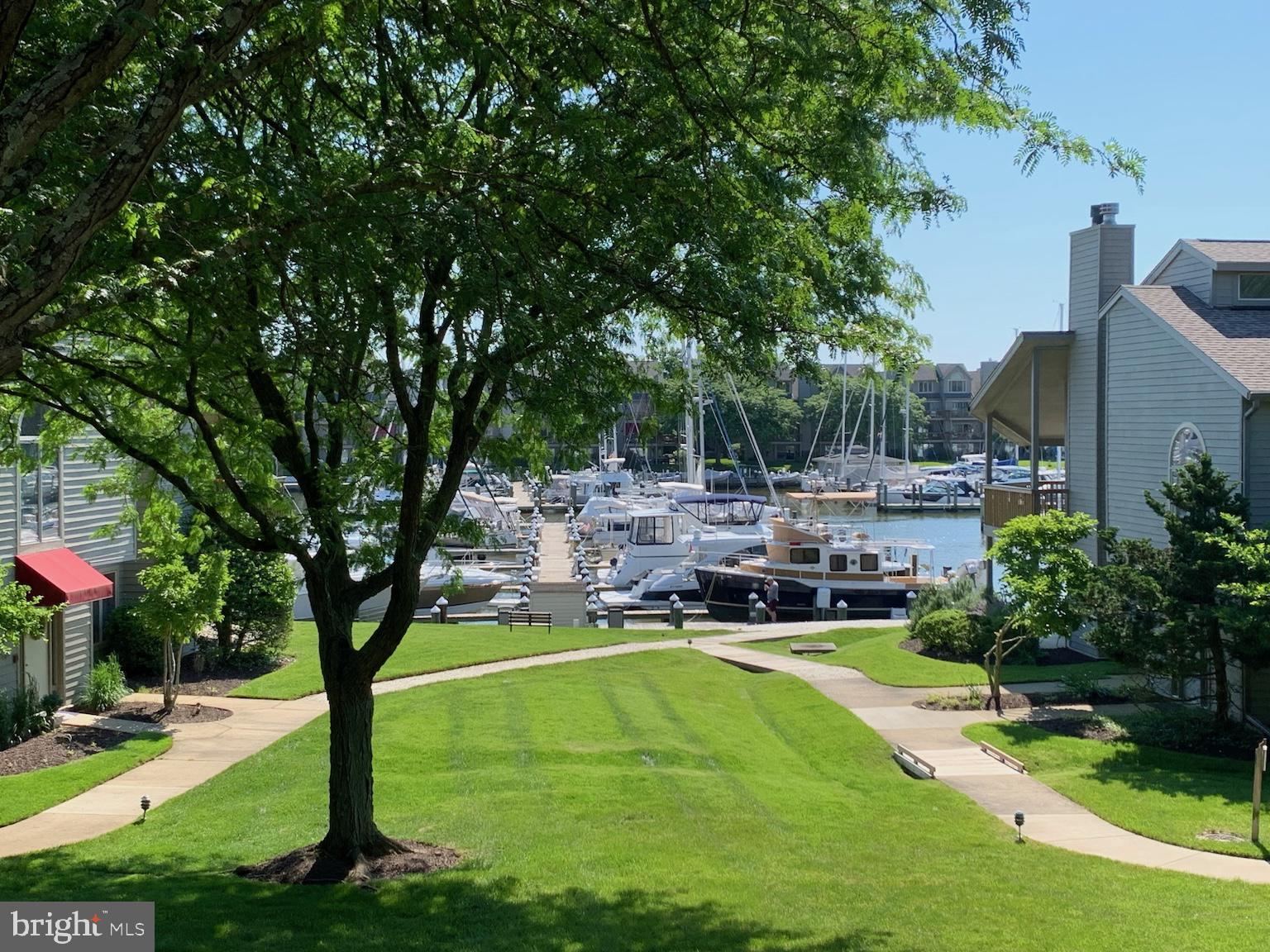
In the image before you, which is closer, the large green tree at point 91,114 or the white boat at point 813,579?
the large green tree at point 91,114

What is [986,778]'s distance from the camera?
56.7 feet

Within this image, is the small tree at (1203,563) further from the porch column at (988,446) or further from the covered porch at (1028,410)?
the porch column at (988,446)

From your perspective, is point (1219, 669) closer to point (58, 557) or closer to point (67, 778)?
point (67, 778)

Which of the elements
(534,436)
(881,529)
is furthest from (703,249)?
(881,529)

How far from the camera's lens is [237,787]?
645 inches

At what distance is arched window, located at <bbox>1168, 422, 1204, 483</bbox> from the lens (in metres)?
21.5

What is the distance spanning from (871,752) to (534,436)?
8949 millimetres

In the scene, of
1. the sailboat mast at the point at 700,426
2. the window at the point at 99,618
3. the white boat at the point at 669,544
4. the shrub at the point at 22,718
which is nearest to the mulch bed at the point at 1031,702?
the sailboat mast at the point at 700,426

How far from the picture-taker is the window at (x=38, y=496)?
20.2 metres

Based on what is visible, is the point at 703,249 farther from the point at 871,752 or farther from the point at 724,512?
the point at 724,512

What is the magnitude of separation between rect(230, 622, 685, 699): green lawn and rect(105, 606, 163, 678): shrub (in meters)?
1.87

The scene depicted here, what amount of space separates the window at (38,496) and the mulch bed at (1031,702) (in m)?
15.8

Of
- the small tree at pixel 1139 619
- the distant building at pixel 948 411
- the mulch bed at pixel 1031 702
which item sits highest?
the distant building at pixel 948 411

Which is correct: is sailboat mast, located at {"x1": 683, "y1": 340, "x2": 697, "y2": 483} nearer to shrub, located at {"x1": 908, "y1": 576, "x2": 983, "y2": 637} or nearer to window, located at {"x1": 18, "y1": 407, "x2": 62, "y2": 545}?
shrub, located at {"x1": 908, "y1": 576, "x2": 983, "y2": 637}
